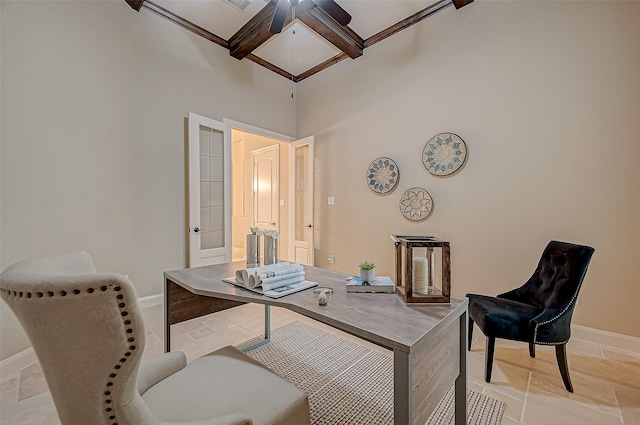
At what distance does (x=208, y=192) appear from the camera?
3529 millimetres

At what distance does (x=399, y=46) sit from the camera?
11.2 feet

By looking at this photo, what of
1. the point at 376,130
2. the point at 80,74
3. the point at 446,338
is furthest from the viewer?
the point at 376,130

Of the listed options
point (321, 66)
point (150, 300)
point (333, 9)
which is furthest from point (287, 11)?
point (150, 300)

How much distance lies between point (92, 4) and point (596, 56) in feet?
14.8

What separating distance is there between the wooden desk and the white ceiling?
9.88 ft

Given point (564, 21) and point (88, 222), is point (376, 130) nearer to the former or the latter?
point (564, 21)

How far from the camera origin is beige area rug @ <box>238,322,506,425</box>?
5.14 feet

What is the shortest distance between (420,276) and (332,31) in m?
3.14

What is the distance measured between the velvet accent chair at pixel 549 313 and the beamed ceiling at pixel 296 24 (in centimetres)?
265

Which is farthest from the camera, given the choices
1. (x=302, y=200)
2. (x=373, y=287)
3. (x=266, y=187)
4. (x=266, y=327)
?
(x=266, y=187)

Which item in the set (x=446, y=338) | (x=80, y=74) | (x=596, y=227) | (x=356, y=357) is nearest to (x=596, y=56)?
(x=596, y=227)

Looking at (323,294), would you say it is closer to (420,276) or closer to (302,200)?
(420,276)

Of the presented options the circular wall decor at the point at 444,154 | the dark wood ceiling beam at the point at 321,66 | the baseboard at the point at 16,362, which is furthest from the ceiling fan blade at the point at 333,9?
the baseboard at the point at 16,362

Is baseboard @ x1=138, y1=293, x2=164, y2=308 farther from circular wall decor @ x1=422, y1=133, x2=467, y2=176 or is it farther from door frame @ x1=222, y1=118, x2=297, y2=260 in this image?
circular wall decor @ x1=422, y1=133, x2=467, y2=176
